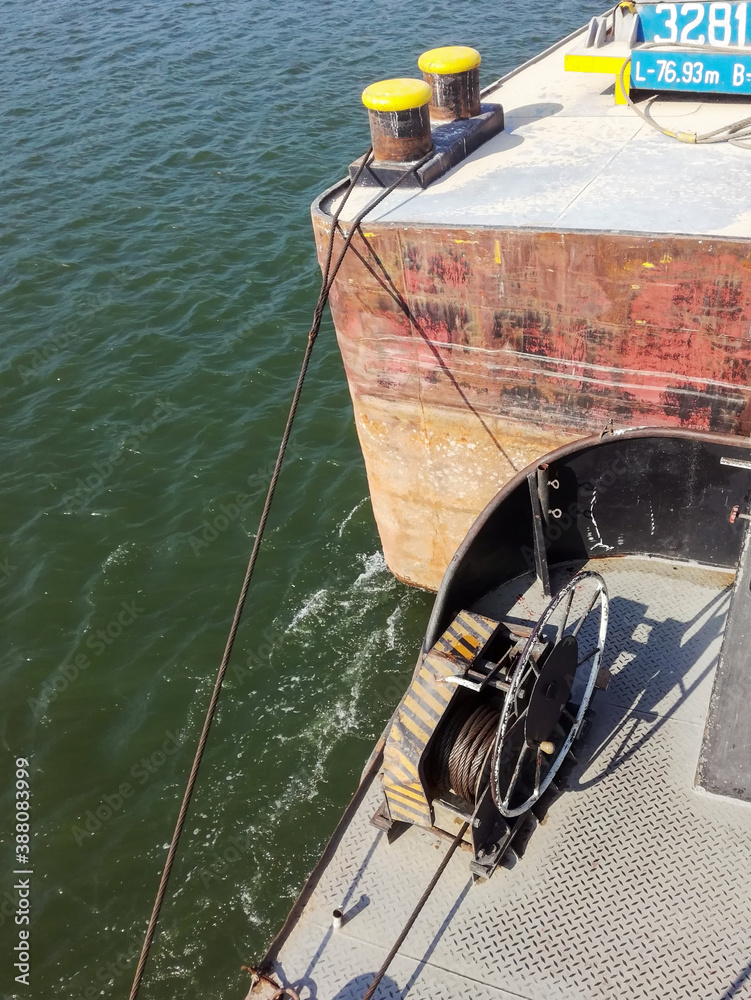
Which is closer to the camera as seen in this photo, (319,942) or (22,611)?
(319,942)

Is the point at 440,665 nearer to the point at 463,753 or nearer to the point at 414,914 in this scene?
the point at 463,753

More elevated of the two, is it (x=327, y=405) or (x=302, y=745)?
(x=327, y=405)

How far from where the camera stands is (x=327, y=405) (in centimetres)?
1589

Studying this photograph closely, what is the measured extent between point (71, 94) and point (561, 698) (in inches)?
1001

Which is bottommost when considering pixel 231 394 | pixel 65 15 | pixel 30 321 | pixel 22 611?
pixel 22 611

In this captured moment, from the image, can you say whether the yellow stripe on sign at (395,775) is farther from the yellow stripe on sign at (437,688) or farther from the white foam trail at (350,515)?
the white foam trail at (350,515)

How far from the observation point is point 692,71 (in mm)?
10820

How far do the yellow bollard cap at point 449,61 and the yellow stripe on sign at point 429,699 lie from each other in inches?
298

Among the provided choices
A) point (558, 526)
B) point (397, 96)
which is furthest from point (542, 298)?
point (397, 96)

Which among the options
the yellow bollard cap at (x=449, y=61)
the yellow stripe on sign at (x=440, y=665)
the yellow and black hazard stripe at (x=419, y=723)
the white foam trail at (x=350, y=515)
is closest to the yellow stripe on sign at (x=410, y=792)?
the yellow and black hazard stripe at (x=419, y=723)

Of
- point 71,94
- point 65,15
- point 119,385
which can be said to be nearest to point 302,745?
point 119,385

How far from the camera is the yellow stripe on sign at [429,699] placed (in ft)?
23.6

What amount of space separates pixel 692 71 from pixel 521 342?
482 cm

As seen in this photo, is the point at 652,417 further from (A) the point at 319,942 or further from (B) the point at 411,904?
(A) the point at 319,942
